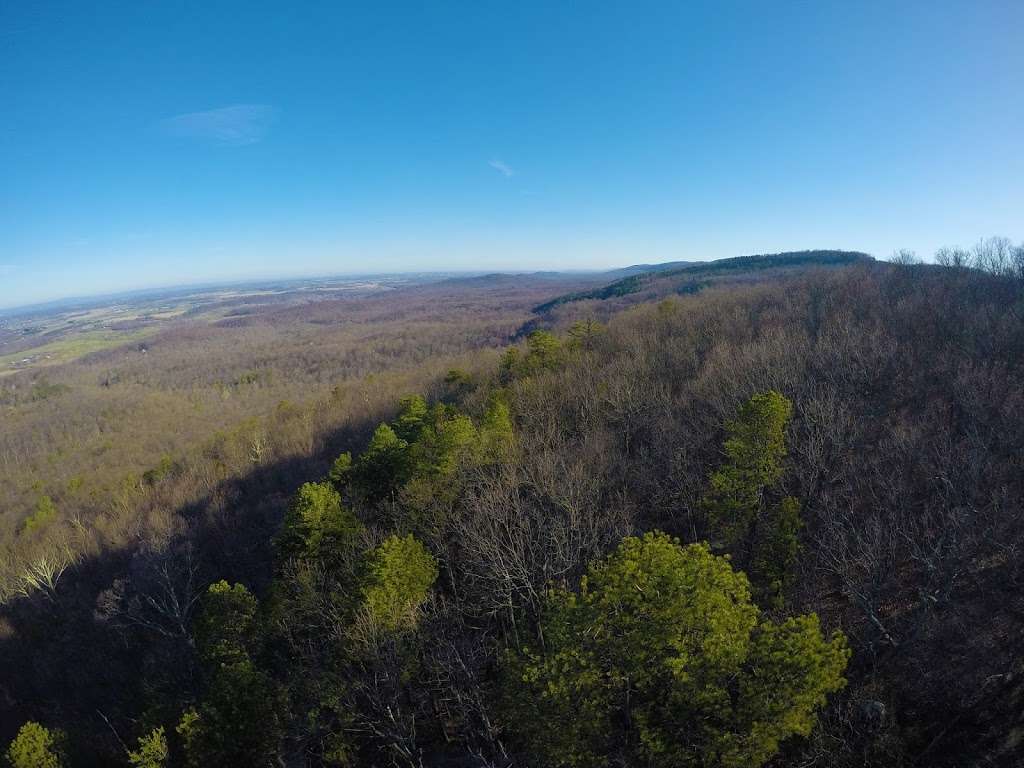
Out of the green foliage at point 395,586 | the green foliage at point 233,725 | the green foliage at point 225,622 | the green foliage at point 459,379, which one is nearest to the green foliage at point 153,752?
the green foliage at point 233,725

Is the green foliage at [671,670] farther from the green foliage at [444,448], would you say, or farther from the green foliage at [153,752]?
the green foliage at [153,752]

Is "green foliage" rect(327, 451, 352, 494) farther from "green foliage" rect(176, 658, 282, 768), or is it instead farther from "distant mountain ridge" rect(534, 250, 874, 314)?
"distant mountain ridge" rect(534, 250, 874, 314)

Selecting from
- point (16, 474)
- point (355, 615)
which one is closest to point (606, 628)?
point (355, 615)

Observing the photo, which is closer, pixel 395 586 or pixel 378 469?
pixel 395 586

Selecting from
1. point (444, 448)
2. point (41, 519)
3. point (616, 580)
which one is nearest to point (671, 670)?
point (616, 580)

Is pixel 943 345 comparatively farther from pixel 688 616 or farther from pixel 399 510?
pixel 399 510

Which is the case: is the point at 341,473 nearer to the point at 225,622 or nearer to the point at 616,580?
the point at 225,622

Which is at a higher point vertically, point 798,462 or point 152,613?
point 798,462
